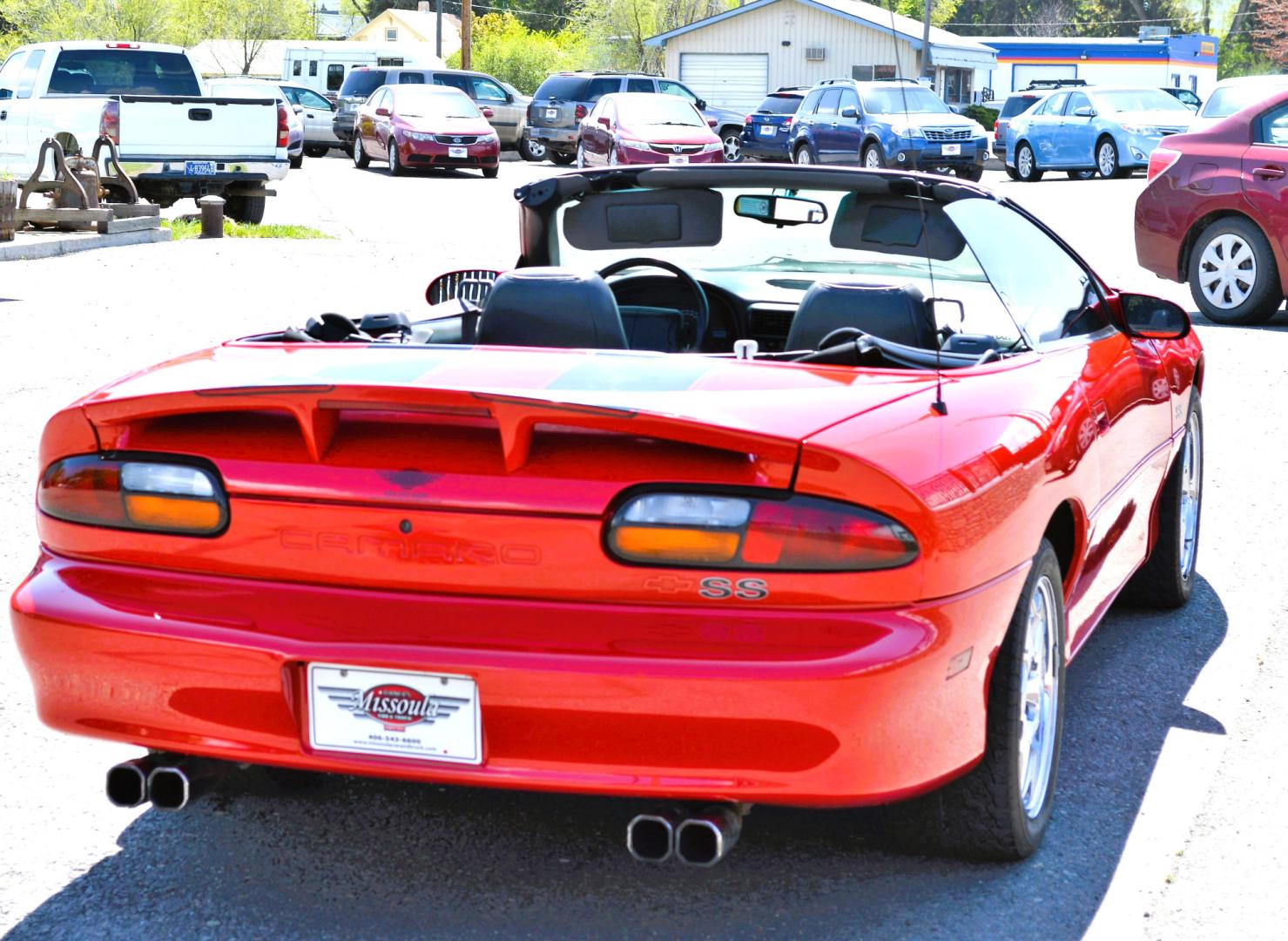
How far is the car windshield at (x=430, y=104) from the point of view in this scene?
30.5 m

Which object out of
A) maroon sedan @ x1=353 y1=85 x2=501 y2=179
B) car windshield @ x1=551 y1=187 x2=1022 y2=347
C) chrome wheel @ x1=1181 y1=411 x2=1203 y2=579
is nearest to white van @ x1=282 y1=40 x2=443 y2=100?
maroon sedan @ x1=353 y1=85 x2=501 y2=179

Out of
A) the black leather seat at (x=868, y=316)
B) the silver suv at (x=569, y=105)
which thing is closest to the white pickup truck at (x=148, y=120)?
the black leather seat at (x=868, y=316)

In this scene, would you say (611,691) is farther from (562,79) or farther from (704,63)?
(704,63)

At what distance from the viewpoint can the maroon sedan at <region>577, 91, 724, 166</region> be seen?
94.0 ft

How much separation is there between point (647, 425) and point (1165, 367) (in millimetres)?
2413

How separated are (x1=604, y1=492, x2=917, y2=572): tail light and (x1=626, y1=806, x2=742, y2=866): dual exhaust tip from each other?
0.41m

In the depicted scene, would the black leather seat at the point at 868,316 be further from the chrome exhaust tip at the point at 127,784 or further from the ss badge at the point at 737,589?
the chrome exhaust tip at the point at 127,784

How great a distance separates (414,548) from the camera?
2949 millimetres

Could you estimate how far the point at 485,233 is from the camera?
757 inches

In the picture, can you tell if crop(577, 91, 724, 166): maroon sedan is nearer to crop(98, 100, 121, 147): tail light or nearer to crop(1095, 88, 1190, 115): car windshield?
crop(1095, 88, 1190, 115): car windshield

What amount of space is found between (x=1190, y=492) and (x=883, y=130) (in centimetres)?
2534

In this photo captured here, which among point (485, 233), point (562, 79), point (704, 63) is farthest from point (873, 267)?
point (704, 63)

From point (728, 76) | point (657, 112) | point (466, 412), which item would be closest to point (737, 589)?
point (466, 412)

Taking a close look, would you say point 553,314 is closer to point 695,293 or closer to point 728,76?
point 695,293
